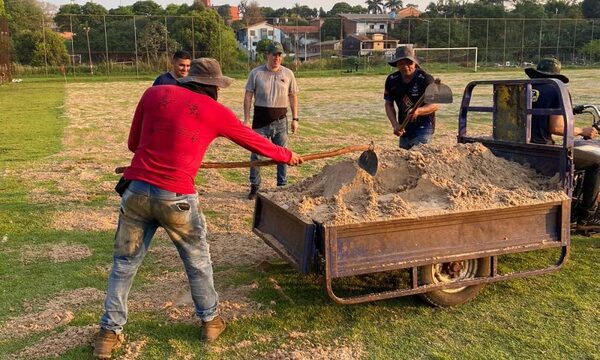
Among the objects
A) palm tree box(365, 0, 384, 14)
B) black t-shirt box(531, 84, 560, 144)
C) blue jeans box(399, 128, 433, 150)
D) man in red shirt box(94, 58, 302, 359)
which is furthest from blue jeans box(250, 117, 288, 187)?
palm tree box(365, 0, 384, 14)

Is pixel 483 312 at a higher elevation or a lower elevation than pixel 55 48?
lower

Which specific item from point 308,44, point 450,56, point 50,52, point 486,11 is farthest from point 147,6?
point 450,56

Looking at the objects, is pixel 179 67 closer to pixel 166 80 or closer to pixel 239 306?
pixel 166 80

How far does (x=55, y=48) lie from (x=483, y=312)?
41344mm

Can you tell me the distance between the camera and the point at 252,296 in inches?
175

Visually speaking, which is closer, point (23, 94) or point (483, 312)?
point (483, 312)

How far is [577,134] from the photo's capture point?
5.21 meters

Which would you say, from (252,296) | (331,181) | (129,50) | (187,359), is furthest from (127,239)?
(129,50)

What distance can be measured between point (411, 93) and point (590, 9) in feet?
260

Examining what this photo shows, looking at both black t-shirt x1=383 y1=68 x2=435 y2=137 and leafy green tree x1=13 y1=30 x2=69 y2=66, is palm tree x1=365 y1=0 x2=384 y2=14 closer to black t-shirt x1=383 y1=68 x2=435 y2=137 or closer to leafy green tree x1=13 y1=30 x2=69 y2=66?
leafy green tree x1=13 y1=30 x2=69 y2=66

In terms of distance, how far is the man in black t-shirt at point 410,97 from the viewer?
5.94 meters

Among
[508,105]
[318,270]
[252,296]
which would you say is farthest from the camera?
[508,105]

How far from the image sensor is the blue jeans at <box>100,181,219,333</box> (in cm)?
353

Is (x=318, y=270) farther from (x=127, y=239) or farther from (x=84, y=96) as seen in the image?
(x=84, y=96)
